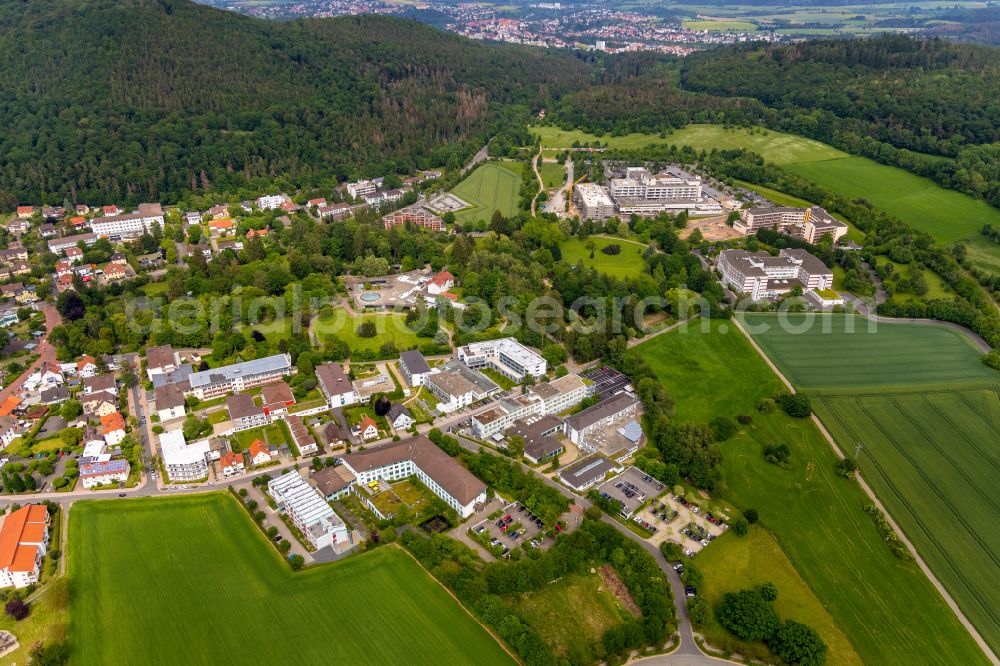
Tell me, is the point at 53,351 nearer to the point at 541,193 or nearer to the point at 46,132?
the point at 46,132

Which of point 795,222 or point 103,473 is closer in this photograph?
point 103,473

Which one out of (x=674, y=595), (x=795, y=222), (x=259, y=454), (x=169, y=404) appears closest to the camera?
(x=674, y=595)

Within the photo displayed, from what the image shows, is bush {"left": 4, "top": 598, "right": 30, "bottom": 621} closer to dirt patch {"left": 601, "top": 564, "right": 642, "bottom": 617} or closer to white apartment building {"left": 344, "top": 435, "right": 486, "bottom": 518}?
white apartment building {"left": 344, "top": 435, "right": 486, "bottom": 518}

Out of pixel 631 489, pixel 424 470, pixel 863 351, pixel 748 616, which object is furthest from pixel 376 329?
pixel 863 351

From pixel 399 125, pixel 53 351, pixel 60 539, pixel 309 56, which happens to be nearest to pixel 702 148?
pixel 399 125

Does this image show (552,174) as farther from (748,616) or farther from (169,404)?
(748,616)

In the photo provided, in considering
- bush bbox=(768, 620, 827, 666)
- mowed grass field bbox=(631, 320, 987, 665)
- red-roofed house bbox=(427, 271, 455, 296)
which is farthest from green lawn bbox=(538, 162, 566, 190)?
bush bbox=(768, 620, 827, 666)
